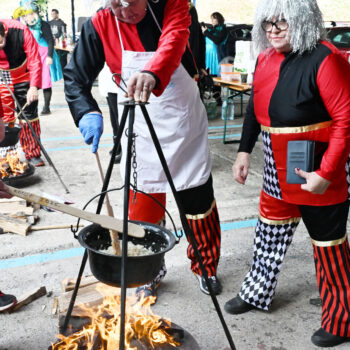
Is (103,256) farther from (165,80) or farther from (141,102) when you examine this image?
(165,80)

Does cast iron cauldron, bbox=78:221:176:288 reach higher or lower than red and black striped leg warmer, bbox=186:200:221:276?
higher

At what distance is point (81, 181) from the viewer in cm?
520

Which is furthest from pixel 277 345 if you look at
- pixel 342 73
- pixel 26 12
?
pixel 26 12

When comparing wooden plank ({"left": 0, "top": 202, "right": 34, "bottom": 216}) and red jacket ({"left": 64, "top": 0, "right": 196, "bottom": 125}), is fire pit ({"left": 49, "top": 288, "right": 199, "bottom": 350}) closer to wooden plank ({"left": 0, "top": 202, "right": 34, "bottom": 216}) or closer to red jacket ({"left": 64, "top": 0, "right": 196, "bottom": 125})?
red jacket ({"left": 64, "top": 0, "right": 196, "bottom": 125})

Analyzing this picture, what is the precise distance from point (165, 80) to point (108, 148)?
4665mm

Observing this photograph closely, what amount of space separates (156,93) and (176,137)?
592 millimetres

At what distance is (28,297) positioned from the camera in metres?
2.85

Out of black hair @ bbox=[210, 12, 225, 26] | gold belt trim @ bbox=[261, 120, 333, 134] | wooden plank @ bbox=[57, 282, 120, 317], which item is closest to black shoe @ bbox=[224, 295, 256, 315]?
wooden plank @ bbox=[57, 282, 120, 317]

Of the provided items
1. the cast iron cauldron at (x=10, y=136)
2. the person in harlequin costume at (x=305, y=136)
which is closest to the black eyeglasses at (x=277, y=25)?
the person in harlequin costume at (x=305, y=136)

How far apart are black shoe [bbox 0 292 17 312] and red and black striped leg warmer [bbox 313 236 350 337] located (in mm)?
1865

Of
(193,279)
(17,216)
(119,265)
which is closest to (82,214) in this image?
(119,265)

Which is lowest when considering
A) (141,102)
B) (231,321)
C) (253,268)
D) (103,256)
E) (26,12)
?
(231,321)

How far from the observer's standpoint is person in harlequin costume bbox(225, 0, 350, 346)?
2.09m

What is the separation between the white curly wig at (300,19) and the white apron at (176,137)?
0.63 meters
